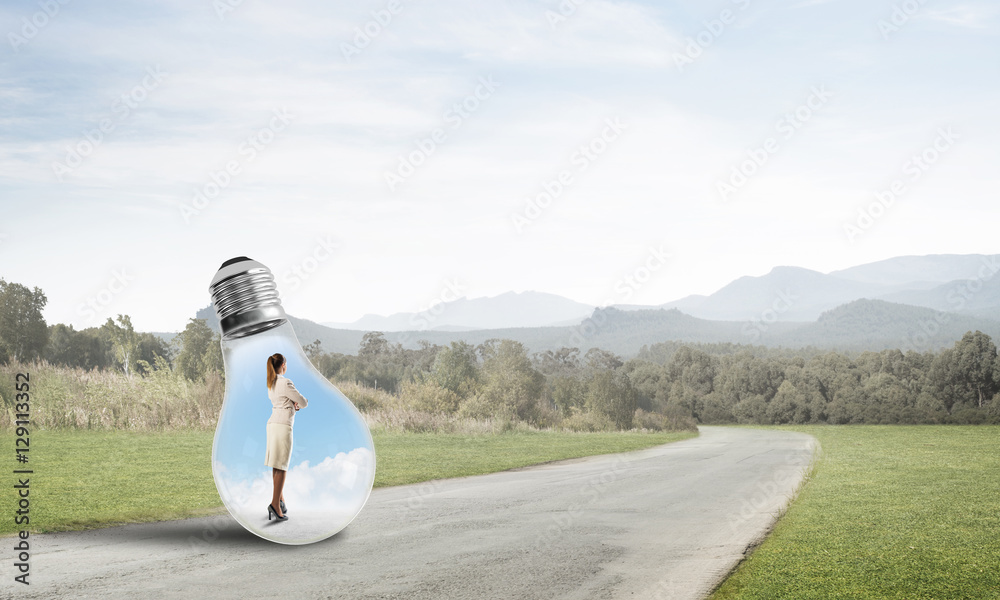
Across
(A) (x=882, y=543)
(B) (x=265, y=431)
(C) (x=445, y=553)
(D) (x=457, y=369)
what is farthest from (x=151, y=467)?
(D) (x=457, y=369)

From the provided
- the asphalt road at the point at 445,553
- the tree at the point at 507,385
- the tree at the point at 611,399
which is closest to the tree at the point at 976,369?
the tree at the point at 611,399

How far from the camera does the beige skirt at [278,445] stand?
4.73 meters

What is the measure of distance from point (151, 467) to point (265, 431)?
12.8 meters

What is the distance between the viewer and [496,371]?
43.6m

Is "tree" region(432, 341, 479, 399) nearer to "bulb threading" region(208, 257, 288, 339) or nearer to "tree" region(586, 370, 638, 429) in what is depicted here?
"tree" region(586, 370, 638, 429)

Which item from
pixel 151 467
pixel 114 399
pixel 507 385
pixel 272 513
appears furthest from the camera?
pixel 507 385

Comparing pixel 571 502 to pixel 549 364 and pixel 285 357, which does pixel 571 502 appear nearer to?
pixel 285 357

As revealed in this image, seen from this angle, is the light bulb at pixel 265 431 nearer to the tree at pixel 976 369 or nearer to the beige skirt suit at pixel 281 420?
the beige skirt suit at pixel 281 420

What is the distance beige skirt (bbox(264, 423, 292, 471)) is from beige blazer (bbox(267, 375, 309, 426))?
1.6 inches

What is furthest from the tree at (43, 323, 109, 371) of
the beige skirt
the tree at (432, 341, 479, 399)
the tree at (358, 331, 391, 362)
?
the beige skirt

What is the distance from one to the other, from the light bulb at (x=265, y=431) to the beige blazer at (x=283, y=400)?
0.12 feet

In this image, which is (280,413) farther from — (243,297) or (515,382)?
(515,382)

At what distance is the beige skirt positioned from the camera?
15.5 ft

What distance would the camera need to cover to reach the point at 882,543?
9266 millimetres
